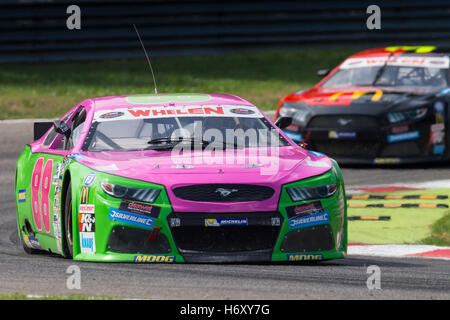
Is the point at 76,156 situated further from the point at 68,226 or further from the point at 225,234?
the point at 225,234

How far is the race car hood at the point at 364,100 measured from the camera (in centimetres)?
1334

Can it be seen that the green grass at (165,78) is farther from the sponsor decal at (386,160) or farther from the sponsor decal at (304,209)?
the sponsor decal at (304,209)

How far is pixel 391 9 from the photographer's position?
22453 mm

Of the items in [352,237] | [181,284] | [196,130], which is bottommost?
[352,237]

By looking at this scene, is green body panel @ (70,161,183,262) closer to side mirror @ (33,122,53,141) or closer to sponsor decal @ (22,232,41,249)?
sponsor decal @ (22,232,41,249)

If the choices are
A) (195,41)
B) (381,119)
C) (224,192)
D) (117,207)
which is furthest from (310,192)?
(195,41)

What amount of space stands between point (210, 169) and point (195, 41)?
563 inches

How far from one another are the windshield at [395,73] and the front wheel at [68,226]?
7320mm

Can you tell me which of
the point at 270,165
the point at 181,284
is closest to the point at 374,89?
the point at 270,165

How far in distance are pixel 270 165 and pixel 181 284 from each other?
4.76ft

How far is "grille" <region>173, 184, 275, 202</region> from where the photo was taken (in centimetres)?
692

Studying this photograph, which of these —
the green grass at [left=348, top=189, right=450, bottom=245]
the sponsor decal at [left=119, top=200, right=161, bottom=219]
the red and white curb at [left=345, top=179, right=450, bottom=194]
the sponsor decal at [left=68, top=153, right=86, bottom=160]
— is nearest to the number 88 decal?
the sponsor decal at [left=68, top=153, right=86, bottom=160]

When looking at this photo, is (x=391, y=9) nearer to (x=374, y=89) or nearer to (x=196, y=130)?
(x=374, y=89)
